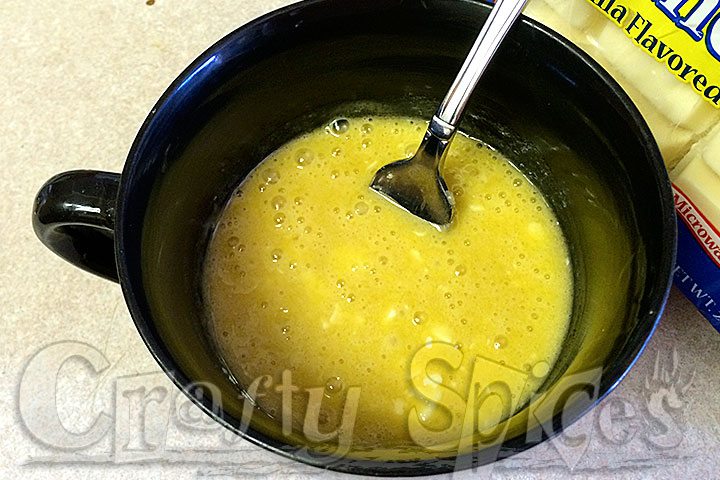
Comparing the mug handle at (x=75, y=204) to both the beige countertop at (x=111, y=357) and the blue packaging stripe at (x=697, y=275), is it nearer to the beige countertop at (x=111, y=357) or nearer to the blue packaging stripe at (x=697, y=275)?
the beige countertop at (x=111, y=357)

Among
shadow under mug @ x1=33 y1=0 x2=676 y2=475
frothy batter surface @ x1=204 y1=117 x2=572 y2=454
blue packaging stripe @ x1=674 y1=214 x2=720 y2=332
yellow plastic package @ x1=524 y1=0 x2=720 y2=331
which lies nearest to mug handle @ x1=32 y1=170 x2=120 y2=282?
shadow under mug @ x1=33 y1=0 x2=676 y2=475

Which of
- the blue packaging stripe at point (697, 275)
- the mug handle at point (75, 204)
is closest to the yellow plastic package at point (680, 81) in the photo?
the blue packaging stripe at point (697, 275)

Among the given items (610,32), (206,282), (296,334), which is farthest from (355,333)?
(610,32)

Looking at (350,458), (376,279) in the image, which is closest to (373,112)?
(376,279)

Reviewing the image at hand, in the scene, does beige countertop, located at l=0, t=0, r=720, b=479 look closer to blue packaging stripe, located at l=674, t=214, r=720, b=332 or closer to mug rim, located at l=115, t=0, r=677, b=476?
blue packaging stripe, located at l=674, t=214, r=720, b=332

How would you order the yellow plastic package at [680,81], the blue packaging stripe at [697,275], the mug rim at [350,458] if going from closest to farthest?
the mug rim at [350,458], the yellow plastic package at [680,81], the blue packaging stripe at [697,275]
